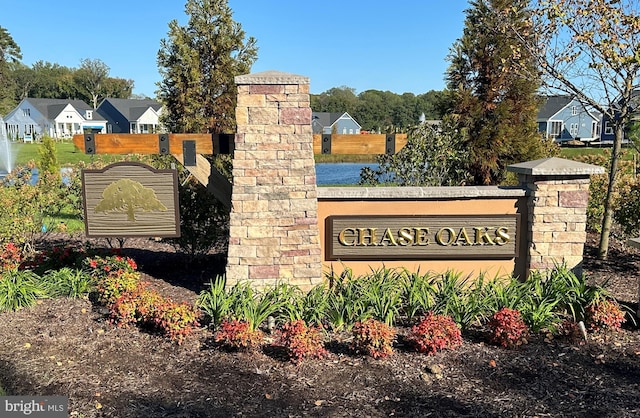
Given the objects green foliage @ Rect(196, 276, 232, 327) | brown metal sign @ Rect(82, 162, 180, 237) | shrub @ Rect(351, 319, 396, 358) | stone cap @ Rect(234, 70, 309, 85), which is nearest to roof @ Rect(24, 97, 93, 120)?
brown metal sign @ Rect(82, 162, 180, 237)

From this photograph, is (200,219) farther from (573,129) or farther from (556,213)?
(573,129)

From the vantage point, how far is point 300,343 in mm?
3832

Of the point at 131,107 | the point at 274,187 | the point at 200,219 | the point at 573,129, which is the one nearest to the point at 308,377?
the point at 274,187

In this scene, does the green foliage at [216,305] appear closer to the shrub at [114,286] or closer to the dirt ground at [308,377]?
the dirt ground at [308,377]

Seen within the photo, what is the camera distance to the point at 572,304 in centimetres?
472

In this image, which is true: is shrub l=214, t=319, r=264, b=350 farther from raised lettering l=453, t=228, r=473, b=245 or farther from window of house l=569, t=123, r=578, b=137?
window of house l=569, t=123, r=578, b=137

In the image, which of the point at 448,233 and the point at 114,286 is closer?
the point at 114,286

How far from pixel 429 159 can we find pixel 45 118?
5724cm

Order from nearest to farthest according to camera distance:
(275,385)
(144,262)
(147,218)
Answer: (275,385), (147,218), (144,262)

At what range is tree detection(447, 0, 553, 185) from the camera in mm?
7977

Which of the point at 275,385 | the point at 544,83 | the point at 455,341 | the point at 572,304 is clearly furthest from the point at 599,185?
the point at 275,385

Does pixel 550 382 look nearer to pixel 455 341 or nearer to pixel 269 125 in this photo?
pixel 455 341

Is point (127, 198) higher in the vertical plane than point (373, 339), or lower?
higher

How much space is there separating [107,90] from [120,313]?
78428mm
